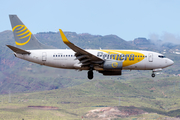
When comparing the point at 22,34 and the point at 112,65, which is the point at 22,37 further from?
the point at 112,65

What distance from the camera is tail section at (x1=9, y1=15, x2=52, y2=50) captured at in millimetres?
62688

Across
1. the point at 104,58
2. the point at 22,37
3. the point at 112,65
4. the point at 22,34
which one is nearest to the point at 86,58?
the point at 104,58

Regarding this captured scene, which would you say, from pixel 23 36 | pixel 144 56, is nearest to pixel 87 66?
pixel 144 56

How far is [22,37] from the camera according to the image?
63312 millimetres

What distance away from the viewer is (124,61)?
57.9 metres

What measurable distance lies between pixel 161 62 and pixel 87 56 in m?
14.3

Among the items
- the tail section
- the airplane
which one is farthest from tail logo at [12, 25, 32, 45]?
the airplane

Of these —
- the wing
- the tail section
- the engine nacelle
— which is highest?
the tail section

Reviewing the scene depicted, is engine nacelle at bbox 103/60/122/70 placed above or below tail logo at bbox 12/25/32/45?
below

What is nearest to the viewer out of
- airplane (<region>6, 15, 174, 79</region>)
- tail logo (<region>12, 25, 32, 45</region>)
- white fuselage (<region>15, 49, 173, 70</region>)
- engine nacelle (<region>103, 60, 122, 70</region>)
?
engine nacelle (<region>103, 60, 122, 70</region>)

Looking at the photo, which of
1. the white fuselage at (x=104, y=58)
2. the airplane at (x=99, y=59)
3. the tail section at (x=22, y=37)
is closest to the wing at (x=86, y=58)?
the airplane at (x=99, y=59)

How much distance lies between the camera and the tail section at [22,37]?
62688mm

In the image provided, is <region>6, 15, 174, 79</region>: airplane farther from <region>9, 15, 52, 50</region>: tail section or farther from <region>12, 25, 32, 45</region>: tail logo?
<region>12, 25, 32, 45</region>: tail logo

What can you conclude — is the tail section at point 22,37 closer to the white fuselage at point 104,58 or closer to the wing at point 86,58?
the white fuselage at point 104,58
